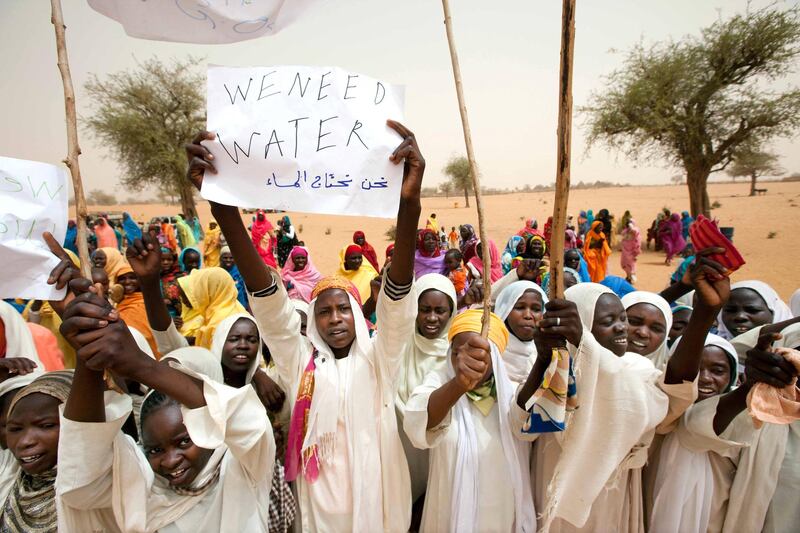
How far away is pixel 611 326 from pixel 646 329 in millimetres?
589

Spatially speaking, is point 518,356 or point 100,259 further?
point 100,259

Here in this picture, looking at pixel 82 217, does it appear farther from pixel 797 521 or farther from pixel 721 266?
pixel 797 521

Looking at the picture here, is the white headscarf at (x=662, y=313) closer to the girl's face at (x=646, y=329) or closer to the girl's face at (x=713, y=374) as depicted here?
the girl's face at (x=646, y=329)

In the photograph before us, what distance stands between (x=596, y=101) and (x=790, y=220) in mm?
12953

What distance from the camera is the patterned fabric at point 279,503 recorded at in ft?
7.22

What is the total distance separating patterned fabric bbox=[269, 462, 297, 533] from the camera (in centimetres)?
220

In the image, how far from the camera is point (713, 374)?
2.28m

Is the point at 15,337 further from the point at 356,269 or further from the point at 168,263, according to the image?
the point at 356,269

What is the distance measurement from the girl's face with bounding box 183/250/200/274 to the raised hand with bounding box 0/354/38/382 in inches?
208

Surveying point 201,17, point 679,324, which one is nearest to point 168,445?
point 201,17

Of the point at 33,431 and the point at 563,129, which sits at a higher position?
the point at 563,129

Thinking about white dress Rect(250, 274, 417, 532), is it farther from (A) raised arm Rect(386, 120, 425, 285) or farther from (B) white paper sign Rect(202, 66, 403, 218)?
(B) white paper sign Rect(202, 66, 403, 218)

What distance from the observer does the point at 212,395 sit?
157 centimetres

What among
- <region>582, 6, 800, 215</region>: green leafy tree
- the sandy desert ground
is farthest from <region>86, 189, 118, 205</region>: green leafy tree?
<region>582, 6, 800, 215</region>: green leafy tree
